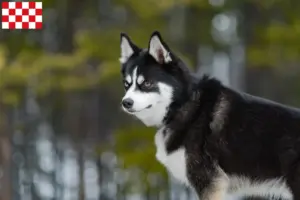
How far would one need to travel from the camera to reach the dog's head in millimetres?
2445

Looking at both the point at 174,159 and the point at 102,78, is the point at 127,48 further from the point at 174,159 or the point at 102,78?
the point at 102,78

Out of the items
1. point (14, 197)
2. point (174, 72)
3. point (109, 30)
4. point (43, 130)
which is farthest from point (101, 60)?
point (174, 72)

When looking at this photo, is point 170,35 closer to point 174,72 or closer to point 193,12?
point 193,12

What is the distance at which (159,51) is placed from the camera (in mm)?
2486

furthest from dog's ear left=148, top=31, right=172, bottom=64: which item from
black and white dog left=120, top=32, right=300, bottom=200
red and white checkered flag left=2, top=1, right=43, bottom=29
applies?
red and white checkered flag left=2, top=1, right=43, bottom=29

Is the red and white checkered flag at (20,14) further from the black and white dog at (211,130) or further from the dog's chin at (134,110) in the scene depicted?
the dog's chin at (134,110)

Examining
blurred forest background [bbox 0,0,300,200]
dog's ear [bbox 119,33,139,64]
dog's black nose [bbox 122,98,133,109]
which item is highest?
dog's ear [bbox 119,33,139,64]

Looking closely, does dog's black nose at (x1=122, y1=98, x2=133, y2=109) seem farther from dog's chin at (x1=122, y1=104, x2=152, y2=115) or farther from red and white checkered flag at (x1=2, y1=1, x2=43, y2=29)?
red and white checkered flag at (x1=2, y1=1, x2=43, y2=29)

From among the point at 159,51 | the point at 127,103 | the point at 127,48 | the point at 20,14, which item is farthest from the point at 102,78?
the point at 127,103

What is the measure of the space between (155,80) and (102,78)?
4718 millimetres

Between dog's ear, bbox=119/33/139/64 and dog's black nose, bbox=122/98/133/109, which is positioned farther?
dog's ear, bbox=119/33/139/64

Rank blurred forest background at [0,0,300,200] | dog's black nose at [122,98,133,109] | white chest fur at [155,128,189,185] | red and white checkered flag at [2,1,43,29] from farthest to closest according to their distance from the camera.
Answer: blurred forest background at [0,0,300,200]
red and white checkered flag at [2,1,43,29]
white chest fur at [155,128,189,185]
dog's black nose at [122,98,133,109]

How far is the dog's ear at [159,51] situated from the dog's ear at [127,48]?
4.5 inches

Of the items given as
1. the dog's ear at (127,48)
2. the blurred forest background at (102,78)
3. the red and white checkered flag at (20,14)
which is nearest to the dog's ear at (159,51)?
the dog's ear at (127,48)
